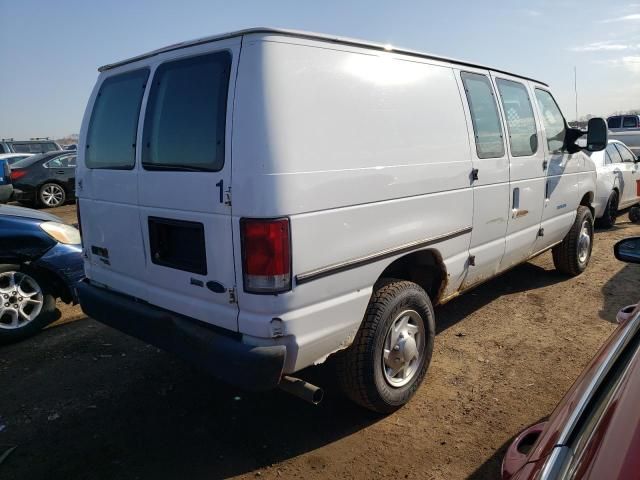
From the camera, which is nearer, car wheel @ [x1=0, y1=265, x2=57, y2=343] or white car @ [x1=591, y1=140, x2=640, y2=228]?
car wheel @ [x1=0, y1=265, x2=57, y2=343]

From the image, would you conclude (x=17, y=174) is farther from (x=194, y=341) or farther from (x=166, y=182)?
(x=194, y=341)

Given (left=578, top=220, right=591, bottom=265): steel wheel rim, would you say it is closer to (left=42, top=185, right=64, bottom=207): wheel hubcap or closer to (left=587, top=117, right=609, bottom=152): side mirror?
(left=587, top=117, right=609, bottom=152): side mirror

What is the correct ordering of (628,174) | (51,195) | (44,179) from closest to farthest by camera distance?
1. (628,174)
2. (44,179)
3. (51,195)

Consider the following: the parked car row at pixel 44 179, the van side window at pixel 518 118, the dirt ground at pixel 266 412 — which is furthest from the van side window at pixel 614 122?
the parked car row at pixel 44 179

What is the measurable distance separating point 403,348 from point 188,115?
191 cm

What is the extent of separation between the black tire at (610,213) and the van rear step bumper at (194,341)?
811cm

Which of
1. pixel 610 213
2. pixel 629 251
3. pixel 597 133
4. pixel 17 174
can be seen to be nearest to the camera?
pixel 629 251

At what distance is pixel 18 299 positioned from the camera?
4.33m

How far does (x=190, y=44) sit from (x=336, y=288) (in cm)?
159

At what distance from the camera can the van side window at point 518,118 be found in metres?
4.16

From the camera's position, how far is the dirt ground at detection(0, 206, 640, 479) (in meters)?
2.70

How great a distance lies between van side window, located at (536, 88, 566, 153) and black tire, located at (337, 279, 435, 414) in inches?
106

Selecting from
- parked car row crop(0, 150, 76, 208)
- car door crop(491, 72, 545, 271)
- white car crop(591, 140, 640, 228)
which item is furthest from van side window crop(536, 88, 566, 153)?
parked car row crop(0, 150, 76, 208)

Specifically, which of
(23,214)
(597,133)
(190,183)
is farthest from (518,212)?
(23,214)
